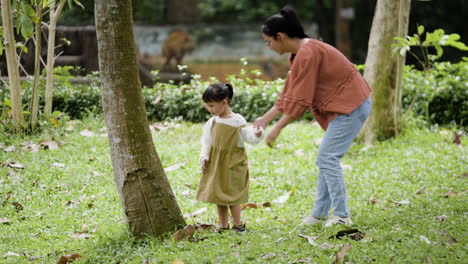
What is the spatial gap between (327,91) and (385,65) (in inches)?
138

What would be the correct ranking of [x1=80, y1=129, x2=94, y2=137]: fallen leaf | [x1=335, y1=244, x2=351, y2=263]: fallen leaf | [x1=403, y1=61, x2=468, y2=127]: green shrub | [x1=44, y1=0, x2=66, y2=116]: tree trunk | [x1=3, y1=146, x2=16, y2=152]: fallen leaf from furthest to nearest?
[x1=403, y1=61, x2=468, y2=127]: green shrub, [x1=80, y1=129, x2=94, y2=137]: fallen leaf, [x1=44, y1=0, x2=66, y2=116]: tree trunk, [x1=3, y1=146, x2=16, y2=152]: fallen leaf, [x1=335, y1=244, x2=351, y2=263]: fallen leaf

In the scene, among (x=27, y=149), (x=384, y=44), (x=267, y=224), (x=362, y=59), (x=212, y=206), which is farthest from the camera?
(x=362, y=59)

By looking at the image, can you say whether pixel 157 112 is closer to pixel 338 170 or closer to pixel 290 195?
pixel 290 195

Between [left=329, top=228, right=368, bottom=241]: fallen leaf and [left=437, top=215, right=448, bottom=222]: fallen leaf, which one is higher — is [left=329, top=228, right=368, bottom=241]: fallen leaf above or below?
above

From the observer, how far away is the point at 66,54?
10.5 metres

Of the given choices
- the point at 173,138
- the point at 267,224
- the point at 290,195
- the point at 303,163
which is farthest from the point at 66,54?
the point at 267,224

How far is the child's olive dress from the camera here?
427cm

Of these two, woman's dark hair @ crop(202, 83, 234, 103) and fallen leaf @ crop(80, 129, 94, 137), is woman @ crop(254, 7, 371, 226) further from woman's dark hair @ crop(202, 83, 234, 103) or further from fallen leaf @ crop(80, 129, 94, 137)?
fallen leaf @ crop(80, 129, 94, 137)

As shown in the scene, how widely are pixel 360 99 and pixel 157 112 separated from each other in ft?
18.6

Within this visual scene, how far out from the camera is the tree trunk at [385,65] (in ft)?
24.6

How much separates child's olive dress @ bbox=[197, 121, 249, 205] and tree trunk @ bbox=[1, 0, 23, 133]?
3.70 meters

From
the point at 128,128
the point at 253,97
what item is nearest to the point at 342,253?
the point at 128,128

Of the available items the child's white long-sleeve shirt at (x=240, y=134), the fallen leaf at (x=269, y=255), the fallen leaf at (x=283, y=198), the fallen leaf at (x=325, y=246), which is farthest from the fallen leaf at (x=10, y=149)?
the fallen leaf at (x=325, y=246)

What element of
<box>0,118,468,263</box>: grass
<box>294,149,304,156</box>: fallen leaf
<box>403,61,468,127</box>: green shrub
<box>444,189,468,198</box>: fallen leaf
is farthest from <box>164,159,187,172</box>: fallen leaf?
<box>403,61,468,127</box>: green shrub
